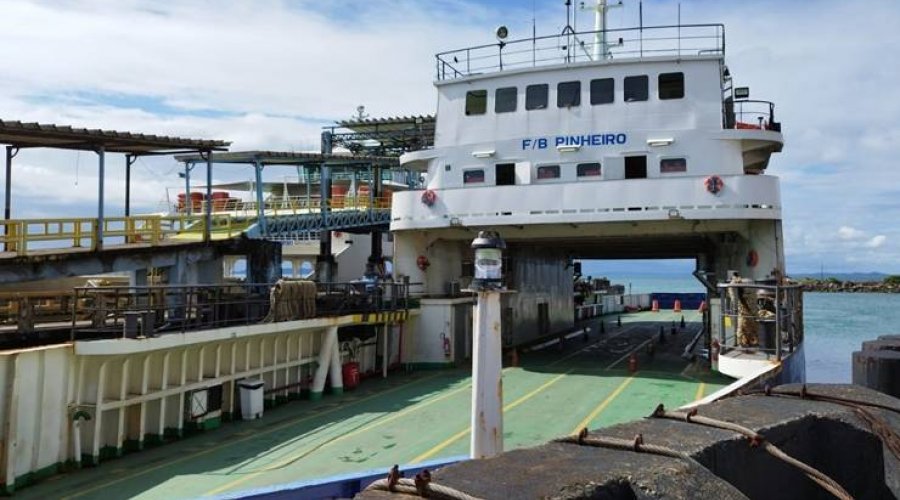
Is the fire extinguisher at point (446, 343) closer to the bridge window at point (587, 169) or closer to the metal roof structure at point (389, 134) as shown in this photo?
the bridge window at point (587, 169)

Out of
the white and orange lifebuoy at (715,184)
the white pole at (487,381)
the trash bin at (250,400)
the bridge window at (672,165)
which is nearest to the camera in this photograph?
the white pole at (487,381)

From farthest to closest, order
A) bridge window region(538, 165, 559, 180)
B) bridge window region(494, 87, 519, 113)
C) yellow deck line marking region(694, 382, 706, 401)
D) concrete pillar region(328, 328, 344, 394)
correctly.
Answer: bridge window region(494, 87, 519, 113) < bridge window region(538, 165, 559, 180) < concrete pillar region(328, 328, 344, 394) < yellow deck line marking region(694, 382, 706, 401)

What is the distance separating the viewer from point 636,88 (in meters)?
19.1

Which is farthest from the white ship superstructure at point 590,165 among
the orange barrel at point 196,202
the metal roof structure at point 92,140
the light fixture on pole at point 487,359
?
the orange barrel at point 196,202

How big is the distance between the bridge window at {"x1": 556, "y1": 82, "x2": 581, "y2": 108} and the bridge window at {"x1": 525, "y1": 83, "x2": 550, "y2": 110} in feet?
1.17

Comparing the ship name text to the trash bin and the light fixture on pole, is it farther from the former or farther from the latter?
the light fixture on pole

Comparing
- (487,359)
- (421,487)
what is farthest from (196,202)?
(421,487)

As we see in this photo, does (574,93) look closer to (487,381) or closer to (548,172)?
(548,172)

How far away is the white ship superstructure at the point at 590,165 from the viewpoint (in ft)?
57.8

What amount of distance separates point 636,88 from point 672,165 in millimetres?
2430

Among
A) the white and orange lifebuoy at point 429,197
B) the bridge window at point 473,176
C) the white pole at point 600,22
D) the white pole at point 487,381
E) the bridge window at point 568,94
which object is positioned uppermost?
the white pole at point 600,22

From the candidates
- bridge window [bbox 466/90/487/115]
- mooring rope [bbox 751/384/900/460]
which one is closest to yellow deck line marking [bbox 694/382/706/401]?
bridge window [bbox 466/90/487/115]

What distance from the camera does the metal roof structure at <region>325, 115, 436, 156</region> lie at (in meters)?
35.4

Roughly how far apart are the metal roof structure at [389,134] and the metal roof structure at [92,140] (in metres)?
16.6
